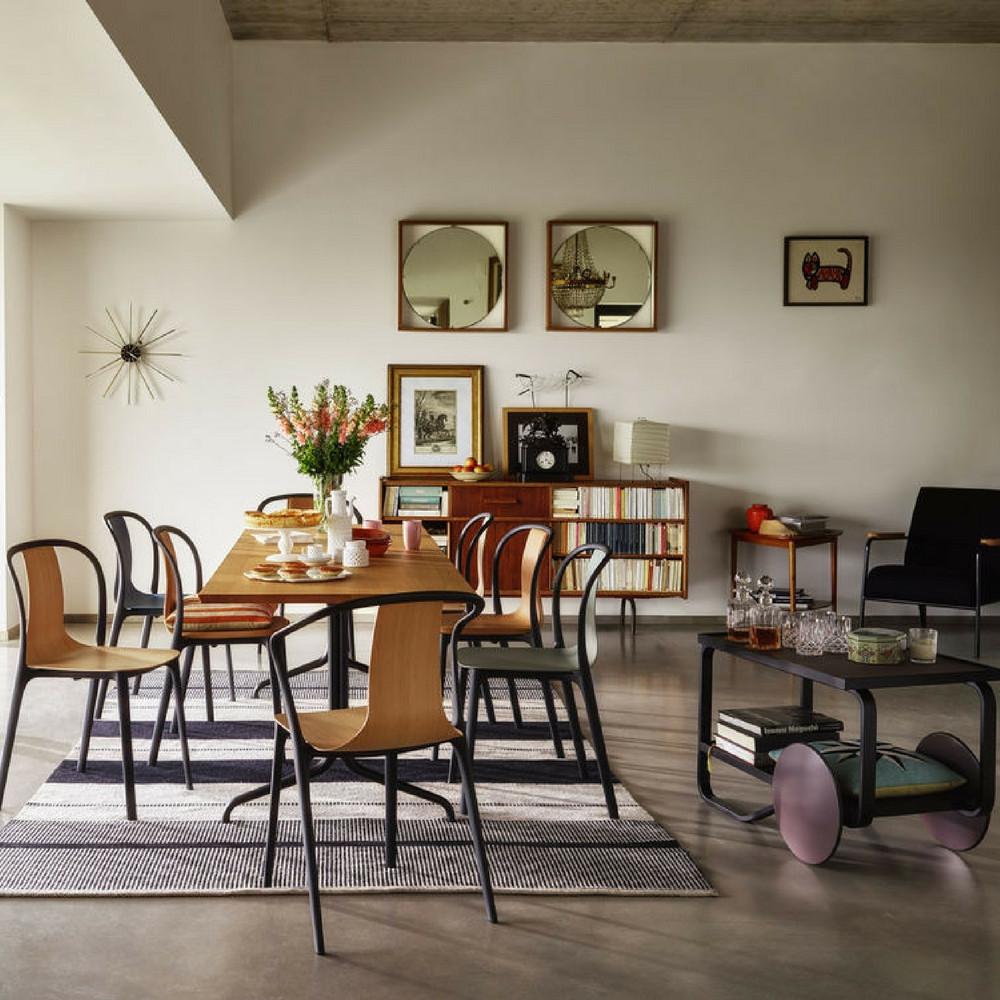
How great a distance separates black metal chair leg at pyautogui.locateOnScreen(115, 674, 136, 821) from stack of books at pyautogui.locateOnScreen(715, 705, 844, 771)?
186cm

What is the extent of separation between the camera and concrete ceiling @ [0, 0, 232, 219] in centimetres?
391

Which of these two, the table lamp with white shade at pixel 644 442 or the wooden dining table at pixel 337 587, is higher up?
the table lamp with white shade at pixel 644 442

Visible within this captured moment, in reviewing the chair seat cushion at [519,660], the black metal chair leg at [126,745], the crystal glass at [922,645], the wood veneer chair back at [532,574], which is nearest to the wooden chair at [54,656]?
the black metal chair leg at [126,745]

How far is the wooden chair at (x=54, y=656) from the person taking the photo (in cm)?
364

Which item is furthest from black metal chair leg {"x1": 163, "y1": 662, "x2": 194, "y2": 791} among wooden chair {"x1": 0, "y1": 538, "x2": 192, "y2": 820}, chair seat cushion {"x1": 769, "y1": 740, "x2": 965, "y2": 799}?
chair seat cushion {"x1": 769, "y1": 740, "x2": 965, "y2": 799}

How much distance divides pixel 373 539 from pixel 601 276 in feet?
11.0

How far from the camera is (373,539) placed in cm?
463

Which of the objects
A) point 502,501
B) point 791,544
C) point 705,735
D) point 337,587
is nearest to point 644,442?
point 502,501

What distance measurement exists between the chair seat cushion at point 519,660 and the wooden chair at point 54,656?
0.98 metres

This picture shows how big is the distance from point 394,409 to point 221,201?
1.59m

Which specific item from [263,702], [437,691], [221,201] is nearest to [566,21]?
[221,201]

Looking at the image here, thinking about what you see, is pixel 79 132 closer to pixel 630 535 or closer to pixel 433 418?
pixel 433 418

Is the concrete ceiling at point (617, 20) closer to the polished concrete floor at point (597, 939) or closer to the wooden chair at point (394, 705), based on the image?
the wooden chair at point (394, 705)

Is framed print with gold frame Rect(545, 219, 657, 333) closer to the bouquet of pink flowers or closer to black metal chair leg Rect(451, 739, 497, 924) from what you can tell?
the bouquet of pink flowers
